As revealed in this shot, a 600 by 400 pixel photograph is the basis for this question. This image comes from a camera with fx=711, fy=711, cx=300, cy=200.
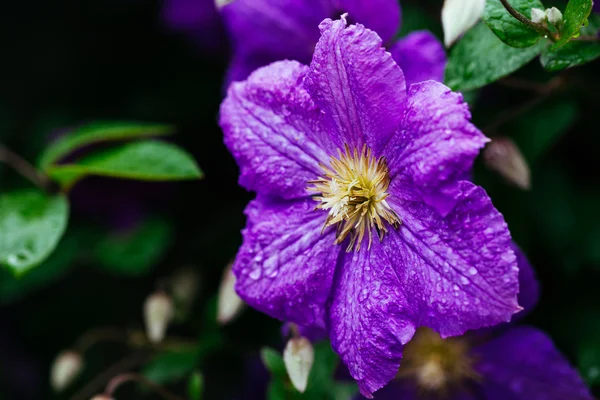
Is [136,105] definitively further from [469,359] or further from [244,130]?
[469,359]

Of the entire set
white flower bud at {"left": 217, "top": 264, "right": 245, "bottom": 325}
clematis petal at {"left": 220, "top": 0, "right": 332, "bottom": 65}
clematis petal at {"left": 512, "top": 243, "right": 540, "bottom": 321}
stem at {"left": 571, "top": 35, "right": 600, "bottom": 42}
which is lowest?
white flower bud at {"left": 217, "top": 264, "right": 245, "bottom": 325}

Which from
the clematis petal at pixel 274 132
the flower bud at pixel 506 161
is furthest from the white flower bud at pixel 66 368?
the flower bud at pixel 506 161

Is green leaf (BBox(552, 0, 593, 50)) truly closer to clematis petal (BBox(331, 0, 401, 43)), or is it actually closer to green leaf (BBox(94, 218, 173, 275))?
clematis petal (BBox(331, 0, 401, 43))

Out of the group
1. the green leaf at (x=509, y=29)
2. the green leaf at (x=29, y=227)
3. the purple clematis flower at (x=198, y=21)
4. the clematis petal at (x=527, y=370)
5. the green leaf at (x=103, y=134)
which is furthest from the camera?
the purple clematis flower at (x=198, y=21)

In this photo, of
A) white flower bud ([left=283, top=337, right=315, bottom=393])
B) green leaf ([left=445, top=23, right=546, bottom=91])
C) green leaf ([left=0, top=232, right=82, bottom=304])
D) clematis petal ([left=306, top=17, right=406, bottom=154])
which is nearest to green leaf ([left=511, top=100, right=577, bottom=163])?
green leaf ([left=445, top=23, right=546, bottom=91])

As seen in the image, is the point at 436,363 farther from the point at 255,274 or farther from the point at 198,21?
the point at 198,21

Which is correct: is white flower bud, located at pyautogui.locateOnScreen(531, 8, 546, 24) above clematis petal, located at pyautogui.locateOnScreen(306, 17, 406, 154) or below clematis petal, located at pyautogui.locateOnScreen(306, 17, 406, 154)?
above

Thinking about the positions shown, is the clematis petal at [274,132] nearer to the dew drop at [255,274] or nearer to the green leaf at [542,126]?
the dew drop at [255,274]
